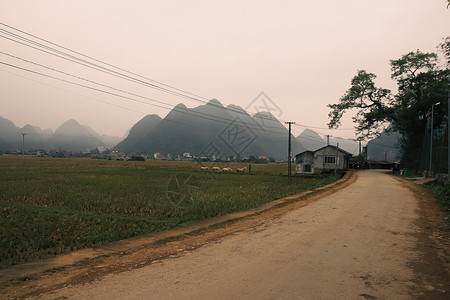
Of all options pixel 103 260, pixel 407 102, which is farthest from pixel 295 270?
pixel 407 102

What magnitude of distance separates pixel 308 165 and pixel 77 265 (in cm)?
5315

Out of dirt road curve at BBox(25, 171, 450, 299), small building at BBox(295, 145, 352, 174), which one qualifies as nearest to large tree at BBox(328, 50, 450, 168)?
small building at BBox(295, 145, 352, 174)

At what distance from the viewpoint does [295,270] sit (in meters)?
5.31

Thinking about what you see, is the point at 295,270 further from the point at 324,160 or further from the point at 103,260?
the point at 324,160

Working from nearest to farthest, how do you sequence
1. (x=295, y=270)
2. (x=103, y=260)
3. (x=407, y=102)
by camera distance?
(x=295, y=270) < (x=103, y=260) < (x=407, y=102)

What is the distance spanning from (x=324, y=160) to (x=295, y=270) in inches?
2005

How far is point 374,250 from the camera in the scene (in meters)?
6.63

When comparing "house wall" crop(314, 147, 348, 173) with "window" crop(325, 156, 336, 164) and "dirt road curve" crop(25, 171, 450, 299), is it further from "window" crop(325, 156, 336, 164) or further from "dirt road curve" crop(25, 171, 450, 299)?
"dirt road curve" crop(25, 171, 450, 299)

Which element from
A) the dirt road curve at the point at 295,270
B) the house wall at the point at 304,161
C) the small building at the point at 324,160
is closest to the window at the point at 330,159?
the small building at the point at 324,160

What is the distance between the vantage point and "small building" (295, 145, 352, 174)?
51781mm

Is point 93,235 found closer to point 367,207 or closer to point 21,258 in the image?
point 21,258

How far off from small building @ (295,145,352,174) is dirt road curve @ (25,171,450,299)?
45415 mm

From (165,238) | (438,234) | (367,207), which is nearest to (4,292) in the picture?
(165,238)

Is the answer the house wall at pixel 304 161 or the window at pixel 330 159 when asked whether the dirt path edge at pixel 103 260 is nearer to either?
the window at pixel 330 159
